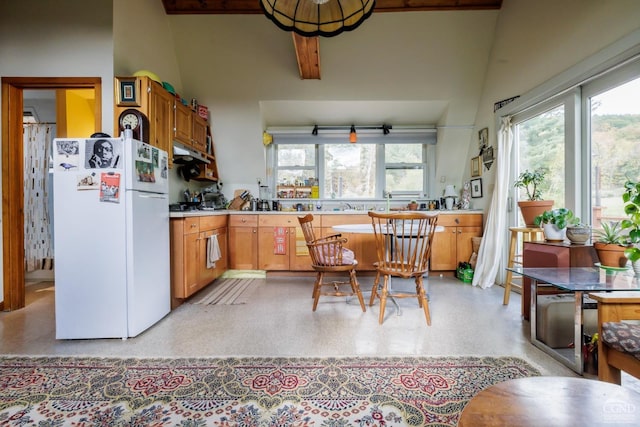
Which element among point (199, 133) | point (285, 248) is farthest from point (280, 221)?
point (199, 133)

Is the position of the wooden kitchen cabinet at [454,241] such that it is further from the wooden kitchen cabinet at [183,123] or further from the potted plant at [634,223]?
the wooden kitchen cabinet at [183,123]

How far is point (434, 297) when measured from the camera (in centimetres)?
294

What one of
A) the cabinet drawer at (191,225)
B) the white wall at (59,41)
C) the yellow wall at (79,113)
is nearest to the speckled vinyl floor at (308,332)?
the cabinet drawer at (191,225)

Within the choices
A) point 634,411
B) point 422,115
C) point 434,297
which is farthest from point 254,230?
point 634,411

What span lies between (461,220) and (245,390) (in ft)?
11.0

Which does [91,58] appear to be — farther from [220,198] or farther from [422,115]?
[422,115]

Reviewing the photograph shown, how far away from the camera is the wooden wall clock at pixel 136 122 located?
2.50 metres

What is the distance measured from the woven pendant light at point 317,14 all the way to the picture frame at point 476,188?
295 centimetres

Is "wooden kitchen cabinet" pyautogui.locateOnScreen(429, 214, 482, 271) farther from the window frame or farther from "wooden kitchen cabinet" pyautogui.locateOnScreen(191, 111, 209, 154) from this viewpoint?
"wooden kitchen cabinet" pyautogui.locateOnScreen(191, 111, 209, 154)

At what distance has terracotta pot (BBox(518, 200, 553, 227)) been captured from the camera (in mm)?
2371

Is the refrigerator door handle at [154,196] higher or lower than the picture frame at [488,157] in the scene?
lower

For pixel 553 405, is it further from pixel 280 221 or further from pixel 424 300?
pixel 280 221

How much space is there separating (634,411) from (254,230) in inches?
143

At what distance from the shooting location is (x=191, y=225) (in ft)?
9.21
